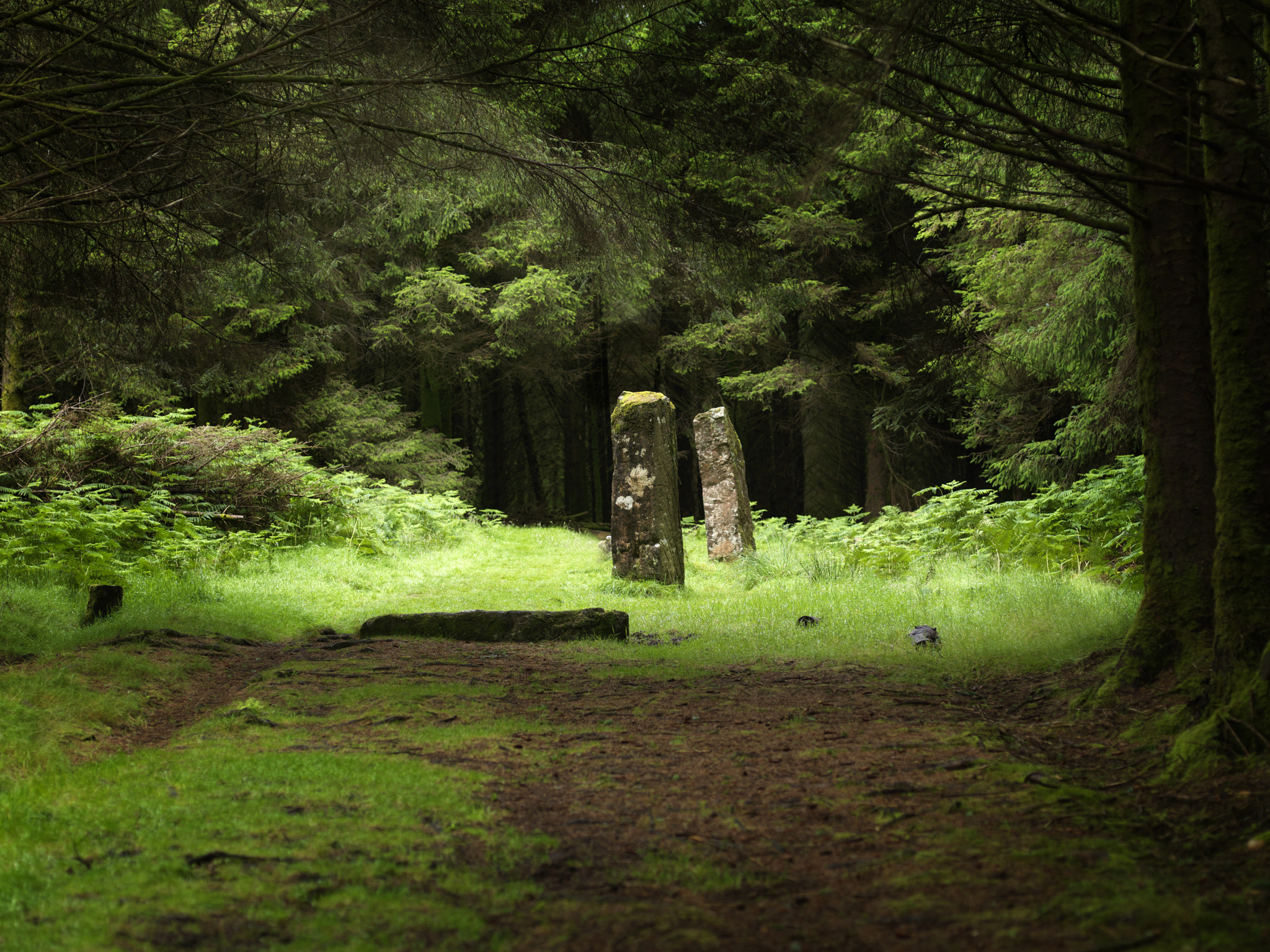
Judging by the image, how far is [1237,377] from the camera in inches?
140

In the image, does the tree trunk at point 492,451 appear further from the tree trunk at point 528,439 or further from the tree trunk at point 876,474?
the tree trunk at point 876,474

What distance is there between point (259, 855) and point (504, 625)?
508cm

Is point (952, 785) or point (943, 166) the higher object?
point (943, 166)

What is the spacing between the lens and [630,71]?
19.5ft

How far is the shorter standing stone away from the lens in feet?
22.5

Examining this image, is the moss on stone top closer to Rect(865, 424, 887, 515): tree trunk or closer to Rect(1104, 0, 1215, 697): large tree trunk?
Rect(1104, 0, 1215, 697): large tree trunk

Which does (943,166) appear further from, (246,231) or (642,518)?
(246,231)

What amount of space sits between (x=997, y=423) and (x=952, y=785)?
40.3 ft

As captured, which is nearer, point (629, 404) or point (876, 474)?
point (629, 404)

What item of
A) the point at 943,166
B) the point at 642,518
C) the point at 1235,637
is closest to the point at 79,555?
the point at 642,518

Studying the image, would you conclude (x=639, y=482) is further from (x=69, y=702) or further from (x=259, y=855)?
(x=259, y=855)

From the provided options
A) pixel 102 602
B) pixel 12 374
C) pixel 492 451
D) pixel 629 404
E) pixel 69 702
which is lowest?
pixel 69 702

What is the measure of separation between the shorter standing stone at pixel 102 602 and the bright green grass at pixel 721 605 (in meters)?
0.13

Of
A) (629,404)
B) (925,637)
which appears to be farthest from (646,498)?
(925,637)
